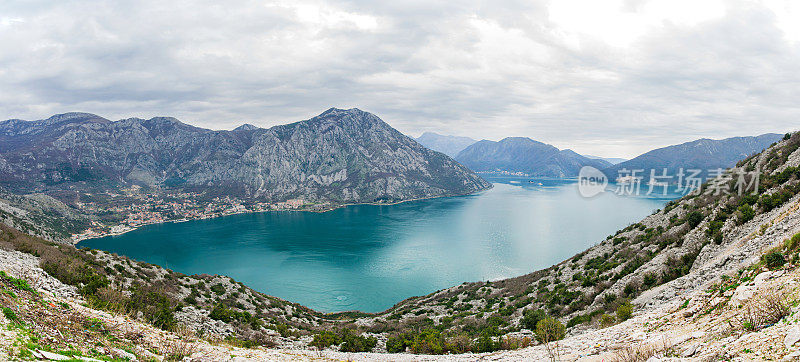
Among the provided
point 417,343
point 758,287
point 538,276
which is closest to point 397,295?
point 538,276

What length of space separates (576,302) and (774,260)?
11.3m

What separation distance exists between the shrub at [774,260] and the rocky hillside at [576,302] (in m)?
0.04

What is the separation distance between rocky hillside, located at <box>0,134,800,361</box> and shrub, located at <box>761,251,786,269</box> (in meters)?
0.04

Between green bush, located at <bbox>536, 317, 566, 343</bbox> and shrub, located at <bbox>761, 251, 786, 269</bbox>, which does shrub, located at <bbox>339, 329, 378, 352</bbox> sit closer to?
green bush, located at <bbox>536, 317, 566, 343</bbox>

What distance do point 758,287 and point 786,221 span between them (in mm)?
7137

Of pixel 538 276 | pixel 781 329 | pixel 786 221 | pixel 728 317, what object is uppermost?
pixel 786 221

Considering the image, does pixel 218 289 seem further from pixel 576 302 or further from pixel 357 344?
pixel 576 302

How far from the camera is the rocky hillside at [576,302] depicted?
8.11 m

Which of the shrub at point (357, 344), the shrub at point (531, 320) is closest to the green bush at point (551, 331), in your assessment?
the shrub at point (531, 320)

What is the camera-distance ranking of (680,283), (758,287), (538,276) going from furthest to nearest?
(538,276) → (680,283) → (758,287)

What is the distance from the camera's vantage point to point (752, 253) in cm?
1204

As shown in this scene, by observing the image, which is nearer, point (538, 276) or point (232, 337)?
point (232, 337)

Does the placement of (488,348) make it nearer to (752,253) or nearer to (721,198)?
(752,253)

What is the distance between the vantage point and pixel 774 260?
964 centimetres
